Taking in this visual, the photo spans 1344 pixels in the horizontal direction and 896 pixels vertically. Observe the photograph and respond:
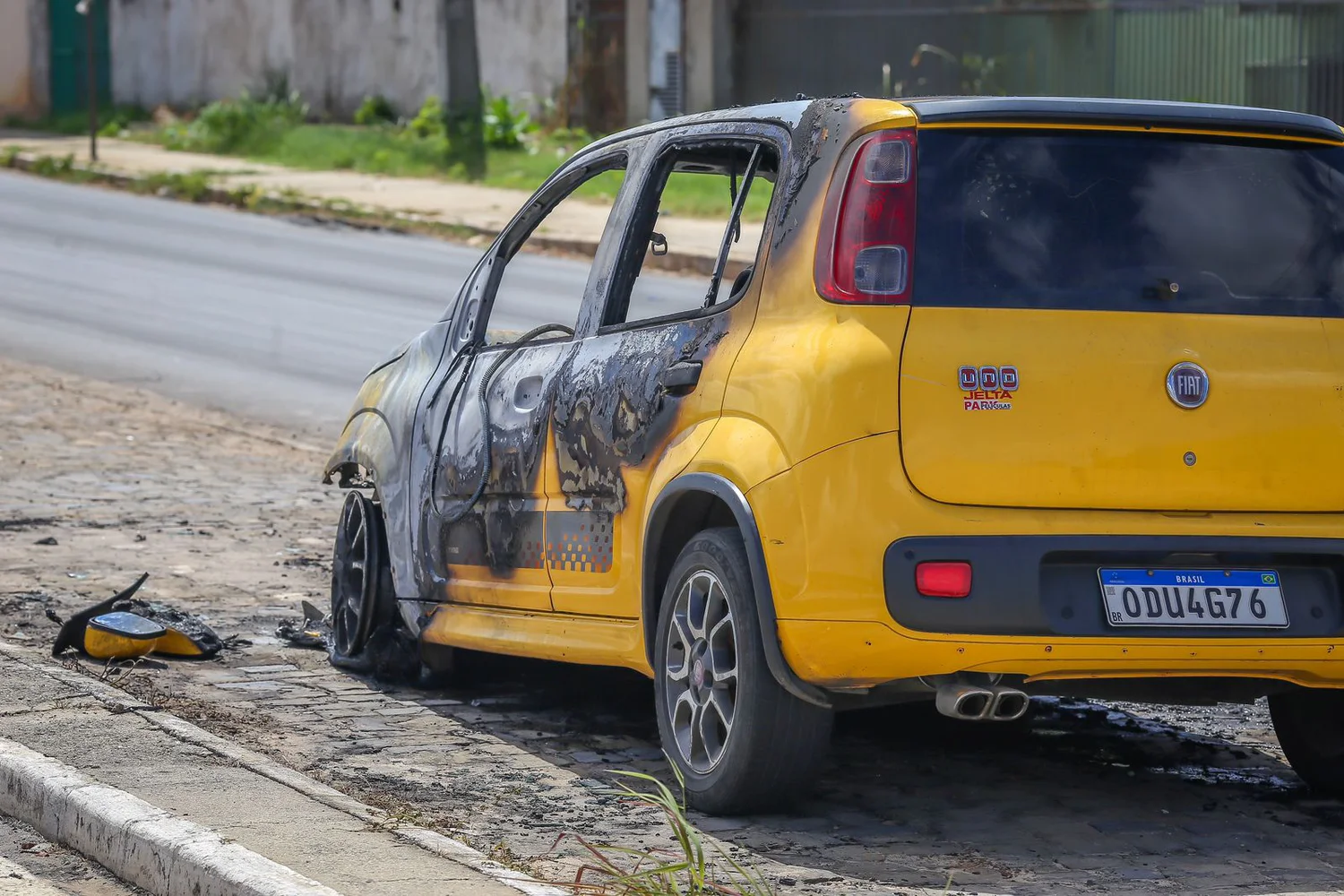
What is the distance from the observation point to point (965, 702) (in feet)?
16.1

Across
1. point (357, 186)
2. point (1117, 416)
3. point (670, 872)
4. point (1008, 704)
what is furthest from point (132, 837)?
point (357, 186)

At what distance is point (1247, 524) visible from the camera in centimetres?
488

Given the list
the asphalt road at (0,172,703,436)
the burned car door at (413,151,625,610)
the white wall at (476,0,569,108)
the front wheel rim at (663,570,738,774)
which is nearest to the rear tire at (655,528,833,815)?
the front wheel rim at (663,570,738,774)

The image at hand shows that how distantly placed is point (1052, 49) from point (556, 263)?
976 cm

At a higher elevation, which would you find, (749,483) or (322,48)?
(322,48)

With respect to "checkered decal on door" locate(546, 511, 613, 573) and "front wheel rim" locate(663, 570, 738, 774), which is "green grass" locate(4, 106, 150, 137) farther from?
"front wheel rim" locate(663, 570, 738, 774)

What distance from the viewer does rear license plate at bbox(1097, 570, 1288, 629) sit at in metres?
4.79

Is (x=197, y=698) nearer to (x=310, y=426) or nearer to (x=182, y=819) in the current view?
(x=182, y=819)

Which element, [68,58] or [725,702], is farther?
[68,58]

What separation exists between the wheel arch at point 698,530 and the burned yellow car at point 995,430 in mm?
10

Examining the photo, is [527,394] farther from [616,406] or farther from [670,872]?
[670,872]

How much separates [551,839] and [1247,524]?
1759 mm

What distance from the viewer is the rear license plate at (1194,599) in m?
4.79

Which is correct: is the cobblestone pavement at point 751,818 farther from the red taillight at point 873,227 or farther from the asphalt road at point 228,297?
the asphalt road at point 228,297
